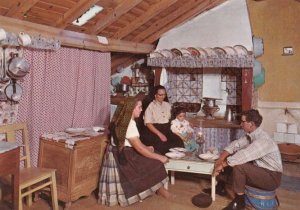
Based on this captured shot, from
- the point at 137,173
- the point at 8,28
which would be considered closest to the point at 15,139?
the point at 8,28

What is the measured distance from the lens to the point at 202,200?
11.0ft

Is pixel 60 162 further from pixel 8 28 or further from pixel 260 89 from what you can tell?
pixel 260 89

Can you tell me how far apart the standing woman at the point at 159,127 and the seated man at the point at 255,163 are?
1.10 m

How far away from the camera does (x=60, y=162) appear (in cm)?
319

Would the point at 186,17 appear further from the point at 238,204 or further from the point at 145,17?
the point at 238,204

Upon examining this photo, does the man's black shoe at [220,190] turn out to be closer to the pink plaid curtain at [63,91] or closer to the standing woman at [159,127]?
the standing woman at [159,127]

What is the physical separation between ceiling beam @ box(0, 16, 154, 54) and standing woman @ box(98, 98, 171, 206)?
3.61 ft

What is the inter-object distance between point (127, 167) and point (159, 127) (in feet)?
3.87

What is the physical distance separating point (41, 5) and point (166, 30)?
7.72ft

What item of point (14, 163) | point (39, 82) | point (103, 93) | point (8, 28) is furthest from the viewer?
point (103, 93)

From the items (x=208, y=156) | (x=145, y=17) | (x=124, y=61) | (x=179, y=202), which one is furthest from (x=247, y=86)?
(x=124, y=61)

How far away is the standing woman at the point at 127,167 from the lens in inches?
126

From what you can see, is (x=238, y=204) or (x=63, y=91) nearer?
(x=238, y=204)

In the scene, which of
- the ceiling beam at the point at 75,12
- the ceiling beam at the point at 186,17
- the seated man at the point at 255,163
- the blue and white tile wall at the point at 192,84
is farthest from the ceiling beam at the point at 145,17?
the seated man at the point at 255,163
